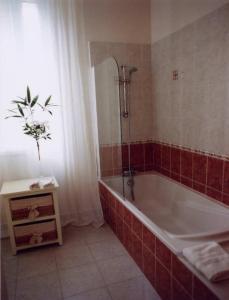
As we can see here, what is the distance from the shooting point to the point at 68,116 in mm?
2637

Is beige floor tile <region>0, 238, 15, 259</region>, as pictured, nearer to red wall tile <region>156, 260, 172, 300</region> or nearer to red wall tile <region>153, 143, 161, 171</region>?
red wall tile <region>156, 260, 172, 300</region>

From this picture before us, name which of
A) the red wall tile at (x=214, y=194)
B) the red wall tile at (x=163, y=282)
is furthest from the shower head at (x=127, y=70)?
the red wall tile at (x=163, y=282)

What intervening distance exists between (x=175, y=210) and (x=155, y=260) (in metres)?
0.97

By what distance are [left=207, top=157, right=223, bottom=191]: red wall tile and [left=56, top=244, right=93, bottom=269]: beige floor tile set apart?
1290 mm

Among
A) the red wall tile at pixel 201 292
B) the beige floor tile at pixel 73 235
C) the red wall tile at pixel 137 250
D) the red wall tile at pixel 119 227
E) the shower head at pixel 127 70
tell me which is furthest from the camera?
the shower head at pixel 127 70

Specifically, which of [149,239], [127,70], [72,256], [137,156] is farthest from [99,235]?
[127,70]

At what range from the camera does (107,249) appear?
2.31 metres

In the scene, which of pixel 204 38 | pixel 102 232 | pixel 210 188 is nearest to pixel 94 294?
pixel 102 232

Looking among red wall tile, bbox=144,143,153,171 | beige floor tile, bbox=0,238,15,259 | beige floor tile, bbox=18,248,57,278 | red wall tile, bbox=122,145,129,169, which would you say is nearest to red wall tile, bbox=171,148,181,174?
red wall tile, bbox=144,143,153,171

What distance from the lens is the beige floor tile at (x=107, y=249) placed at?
7.28 ft

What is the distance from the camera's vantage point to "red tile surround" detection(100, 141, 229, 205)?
2.06 m

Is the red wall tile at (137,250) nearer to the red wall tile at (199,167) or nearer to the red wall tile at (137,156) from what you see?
the red wall tile at (199,167)

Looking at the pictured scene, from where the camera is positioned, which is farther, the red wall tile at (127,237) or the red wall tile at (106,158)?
the red wall tile at (106,158)

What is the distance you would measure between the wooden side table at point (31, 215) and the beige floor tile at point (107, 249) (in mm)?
378
